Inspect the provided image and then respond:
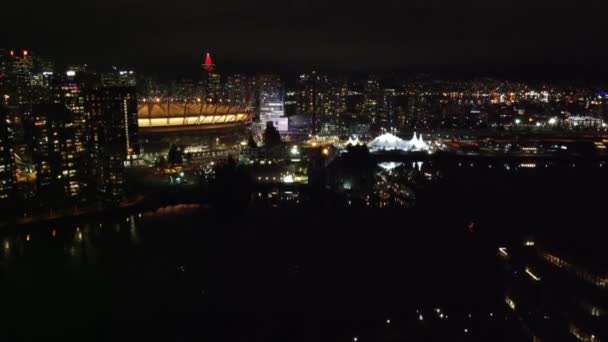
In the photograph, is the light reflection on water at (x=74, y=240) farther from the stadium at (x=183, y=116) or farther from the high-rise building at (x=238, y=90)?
the high-rise building at (x=238, y=90)

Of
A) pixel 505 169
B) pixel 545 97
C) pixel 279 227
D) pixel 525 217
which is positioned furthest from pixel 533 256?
pixel 545 97

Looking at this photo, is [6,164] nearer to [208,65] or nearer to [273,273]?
[273,273]

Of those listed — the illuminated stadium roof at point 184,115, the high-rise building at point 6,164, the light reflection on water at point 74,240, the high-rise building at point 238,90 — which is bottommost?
the light reflection on water at point 74,240

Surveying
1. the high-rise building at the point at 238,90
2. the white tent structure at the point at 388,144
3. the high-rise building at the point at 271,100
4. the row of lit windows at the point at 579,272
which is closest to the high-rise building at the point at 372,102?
the high-rise building at the point at 271,100

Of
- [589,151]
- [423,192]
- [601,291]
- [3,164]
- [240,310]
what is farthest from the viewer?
[589,151]

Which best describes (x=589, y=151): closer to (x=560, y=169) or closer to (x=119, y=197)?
(x=560, y=169)

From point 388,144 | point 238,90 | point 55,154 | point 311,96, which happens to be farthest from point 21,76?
point 311,96
